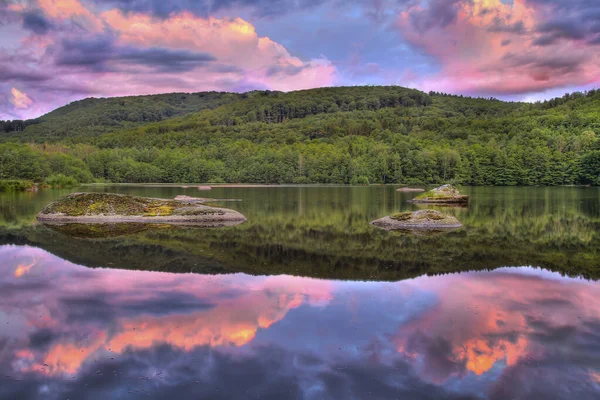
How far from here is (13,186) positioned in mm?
74375

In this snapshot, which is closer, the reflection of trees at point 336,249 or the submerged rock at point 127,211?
the reflection of trees at point 336,249

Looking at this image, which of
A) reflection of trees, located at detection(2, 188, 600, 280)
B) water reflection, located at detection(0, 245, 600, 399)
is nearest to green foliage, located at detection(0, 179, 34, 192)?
reflection of trees, located at detection(2, 188, 600, 280)

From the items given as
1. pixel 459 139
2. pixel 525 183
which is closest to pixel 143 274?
pixel 525 183

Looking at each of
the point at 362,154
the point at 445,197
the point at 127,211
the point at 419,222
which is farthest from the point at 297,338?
the point at 362,154

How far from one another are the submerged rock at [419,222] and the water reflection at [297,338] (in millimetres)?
10978

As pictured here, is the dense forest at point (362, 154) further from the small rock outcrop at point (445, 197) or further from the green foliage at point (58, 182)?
the small rock outcrop at point (445, 197)

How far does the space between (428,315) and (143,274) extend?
8005 millimetres

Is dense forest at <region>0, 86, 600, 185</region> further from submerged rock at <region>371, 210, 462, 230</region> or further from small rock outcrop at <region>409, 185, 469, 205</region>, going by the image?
submerged rock at <region>371, 210, 462, 230</region>

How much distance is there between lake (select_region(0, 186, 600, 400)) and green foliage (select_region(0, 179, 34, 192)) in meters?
66.9

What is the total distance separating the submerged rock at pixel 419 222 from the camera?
2325 cm

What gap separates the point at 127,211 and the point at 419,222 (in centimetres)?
1666

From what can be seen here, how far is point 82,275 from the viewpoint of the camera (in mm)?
12883

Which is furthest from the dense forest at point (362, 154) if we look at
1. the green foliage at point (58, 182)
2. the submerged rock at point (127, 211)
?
the submerged rock at point (127, 211)

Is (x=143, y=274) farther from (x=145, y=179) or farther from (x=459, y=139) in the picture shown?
(x=459, y=139)
